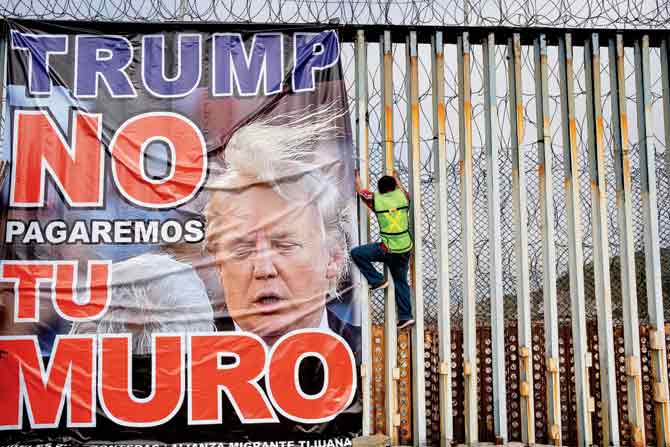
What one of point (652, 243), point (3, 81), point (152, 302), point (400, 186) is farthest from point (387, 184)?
point (3, 81)

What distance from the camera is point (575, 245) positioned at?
21.2 feet

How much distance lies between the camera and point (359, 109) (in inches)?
255

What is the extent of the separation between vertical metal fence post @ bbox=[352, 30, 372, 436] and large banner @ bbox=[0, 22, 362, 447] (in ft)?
0.41

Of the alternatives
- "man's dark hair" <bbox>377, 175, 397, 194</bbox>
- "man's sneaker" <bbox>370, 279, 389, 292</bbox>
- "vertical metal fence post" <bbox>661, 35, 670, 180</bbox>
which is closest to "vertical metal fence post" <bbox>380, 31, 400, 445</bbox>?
"man's sneaker" <bbox>370, 279, 389, 292</bbox>

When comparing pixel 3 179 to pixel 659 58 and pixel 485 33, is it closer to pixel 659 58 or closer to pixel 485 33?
Result: pixel 485 33

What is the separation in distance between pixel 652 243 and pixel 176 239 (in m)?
4.32

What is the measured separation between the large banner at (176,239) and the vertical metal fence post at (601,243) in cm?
226

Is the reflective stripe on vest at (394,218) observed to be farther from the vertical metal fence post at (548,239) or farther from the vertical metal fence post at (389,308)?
the vertical metal fence post at (548,239)

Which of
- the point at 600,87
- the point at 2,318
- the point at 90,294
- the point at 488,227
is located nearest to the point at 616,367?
the point at 488,227

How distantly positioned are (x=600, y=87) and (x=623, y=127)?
44 cm

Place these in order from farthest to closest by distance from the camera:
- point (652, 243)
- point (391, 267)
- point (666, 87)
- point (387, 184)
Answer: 1. point (666, 87)
2. point (652, 243)
3. point (391, 267)
4. point (387, 184)

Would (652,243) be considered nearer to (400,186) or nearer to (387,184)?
(400,186)

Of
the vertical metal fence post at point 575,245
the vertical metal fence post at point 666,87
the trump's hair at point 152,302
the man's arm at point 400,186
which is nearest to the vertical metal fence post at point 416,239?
the man's arm at point 400,186

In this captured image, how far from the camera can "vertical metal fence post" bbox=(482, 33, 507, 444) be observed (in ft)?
20.6
